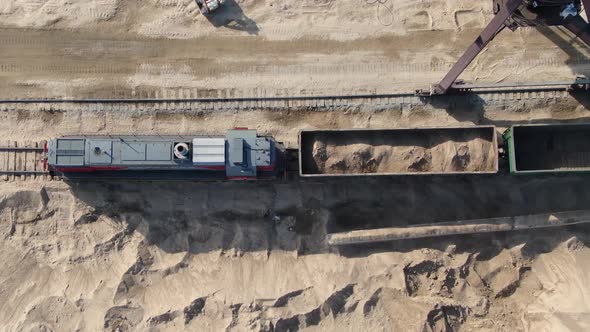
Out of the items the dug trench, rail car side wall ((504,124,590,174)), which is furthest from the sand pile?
rail car side wall ((504,124,590,174))

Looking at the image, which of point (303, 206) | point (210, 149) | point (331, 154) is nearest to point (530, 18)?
point (331, 154)

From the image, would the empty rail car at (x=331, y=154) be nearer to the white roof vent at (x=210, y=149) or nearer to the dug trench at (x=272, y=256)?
the white roof vent at (x=210, y=149)

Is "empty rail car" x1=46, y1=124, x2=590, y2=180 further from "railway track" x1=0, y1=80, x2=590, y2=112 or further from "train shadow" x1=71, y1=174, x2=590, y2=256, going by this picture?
"railway track" x1=0, y1=80, x2=590, y2=112

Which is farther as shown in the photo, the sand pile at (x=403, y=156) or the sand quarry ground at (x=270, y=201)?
the sand quarry ground at (x=270, y=201)

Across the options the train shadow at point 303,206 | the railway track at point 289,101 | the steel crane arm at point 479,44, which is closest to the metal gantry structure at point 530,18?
the steel crane arm at point 479,44

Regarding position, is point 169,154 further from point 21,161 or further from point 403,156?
point 403,156

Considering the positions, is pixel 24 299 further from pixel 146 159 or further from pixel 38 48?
pixel 38 48

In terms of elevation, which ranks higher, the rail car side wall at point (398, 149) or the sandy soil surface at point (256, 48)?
the sandy soil surface at point (256, 48)
